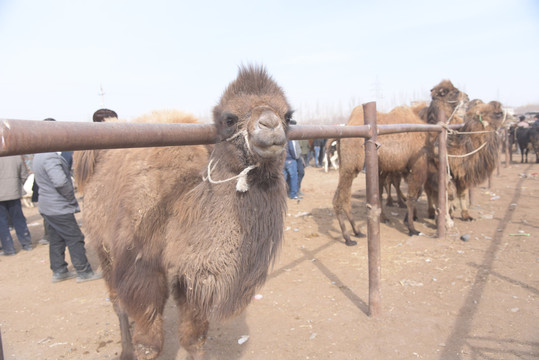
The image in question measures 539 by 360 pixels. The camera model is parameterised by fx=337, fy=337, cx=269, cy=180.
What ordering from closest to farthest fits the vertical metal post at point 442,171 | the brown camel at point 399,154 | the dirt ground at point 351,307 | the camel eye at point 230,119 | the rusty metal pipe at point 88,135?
1. the rusty metal pipe at point 88,135
2. the camel eye at point 230,119
3. the dirt ground at point 351,307
4. the vertical metal post at point 442,171
5. the brown camel at point 399,154

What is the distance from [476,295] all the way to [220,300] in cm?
335

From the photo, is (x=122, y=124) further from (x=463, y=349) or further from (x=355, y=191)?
(x=355, y=191)

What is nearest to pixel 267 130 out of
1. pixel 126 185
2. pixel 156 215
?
pixel 156 215

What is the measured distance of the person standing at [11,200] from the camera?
689 cm

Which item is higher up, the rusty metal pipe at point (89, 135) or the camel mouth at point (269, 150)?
the rusty metal pipe at point (89, 135)

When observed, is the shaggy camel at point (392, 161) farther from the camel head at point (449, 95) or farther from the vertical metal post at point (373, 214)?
the vertical metal post at point (373, 214)

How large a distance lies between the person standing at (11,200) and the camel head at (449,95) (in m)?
9.08

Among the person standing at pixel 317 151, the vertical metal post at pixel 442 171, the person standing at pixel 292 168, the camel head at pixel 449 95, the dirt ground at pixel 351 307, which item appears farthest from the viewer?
the person standing at pixel 317 151

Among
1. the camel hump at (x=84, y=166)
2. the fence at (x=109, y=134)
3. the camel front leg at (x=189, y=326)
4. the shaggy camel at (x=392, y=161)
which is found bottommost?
the camel front leg at (x=189, y=326)

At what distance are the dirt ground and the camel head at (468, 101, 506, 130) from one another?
6.69 ft

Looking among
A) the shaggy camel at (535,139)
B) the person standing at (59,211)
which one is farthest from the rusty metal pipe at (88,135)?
the shaggy camel at (535,139)

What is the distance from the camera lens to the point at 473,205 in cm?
845

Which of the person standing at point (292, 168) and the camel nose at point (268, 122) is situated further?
the person standing at point (292, 168)

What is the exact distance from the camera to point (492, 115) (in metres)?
7.01
